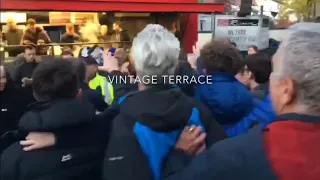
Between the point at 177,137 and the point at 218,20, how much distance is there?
7.13m

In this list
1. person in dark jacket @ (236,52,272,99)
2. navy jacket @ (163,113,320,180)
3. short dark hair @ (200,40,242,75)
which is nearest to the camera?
navy jacket @ (163,113,320,180)

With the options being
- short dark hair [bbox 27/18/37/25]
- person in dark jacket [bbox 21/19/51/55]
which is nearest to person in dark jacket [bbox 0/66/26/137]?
person in dark jacket [bbox 21/19/51/55]

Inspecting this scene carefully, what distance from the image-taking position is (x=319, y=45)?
1.40 m

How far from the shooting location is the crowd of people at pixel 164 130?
1.38m

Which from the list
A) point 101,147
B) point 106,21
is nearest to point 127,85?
point 101,147

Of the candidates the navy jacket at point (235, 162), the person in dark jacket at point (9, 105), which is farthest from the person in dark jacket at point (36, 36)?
the navy jacket at point (235, 162)

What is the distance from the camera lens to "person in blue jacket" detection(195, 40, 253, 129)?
3.15 meters

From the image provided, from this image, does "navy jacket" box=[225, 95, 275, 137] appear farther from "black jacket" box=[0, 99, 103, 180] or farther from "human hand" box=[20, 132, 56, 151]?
"human hand" box=[20, 132, 56, 151]

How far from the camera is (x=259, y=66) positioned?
373 centimetres

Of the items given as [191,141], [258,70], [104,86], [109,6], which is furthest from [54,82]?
[109,6]

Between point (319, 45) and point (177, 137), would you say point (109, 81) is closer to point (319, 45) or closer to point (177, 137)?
point (177, 137)

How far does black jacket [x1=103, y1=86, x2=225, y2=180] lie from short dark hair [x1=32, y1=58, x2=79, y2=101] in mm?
380

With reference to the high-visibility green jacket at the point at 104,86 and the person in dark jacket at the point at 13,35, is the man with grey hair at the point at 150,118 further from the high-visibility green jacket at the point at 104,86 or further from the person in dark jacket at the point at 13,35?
the person in dark jacket at the point at 13,35

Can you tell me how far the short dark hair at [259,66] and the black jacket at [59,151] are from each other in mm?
1674
